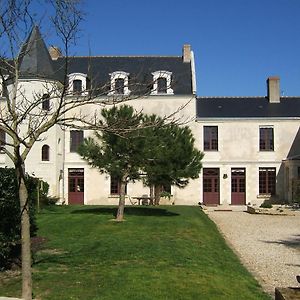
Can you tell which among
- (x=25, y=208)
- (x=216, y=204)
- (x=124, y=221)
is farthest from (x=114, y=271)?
(x=216, y=204)

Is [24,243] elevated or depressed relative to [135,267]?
elevated

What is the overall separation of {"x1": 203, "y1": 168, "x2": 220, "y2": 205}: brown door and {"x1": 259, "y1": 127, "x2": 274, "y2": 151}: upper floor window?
134 inches

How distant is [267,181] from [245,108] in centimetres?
517

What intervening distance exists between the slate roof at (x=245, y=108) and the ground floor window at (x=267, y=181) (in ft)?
11.9

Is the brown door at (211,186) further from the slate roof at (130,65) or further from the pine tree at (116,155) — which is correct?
the pine tree at (116,155)

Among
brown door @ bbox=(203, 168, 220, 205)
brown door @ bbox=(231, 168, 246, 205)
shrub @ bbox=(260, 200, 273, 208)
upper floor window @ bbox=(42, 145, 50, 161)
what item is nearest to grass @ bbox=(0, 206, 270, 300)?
shrub @ bbox=(260, 200, 273, 208)

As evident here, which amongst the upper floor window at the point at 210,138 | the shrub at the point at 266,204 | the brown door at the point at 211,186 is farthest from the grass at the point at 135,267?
the upper floor window at the point at 210,138

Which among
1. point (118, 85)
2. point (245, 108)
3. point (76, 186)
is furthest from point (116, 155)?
point (245, 108)

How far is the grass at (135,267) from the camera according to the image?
24.1 ft

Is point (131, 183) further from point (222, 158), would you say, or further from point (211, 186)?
point (222, 158)

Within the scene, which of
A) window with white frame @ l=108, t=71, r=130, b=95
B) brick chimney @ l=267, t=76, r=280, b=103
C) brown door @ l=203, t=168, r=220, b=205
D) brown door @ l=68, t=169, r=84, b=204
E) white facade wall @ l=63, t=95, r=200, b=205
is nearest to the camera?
window with white frame @ l=108, t=71, r=130, b=95

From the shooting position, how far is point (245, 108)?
32594 millimetres

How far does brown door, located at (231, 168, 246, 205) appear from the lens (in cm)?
3133

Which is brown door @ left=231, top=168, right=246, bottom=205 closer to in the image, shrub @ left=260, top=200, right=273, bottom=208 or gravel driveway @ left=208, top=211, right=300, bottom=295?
shrub @ left=260, top=200, right=273, bottom=208
